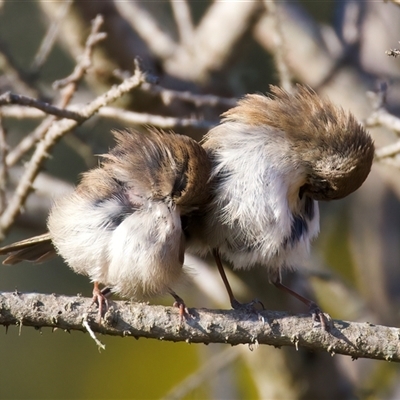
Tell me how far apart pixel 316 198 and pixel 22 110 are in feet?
6.09

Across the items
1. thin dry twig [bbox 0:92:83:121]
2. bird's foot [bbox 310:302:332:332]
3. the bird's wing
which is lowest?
bird's foot [bbox 310:302:332:332]

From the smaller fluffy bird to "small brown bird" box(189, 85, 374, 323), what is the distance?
0.43 feet

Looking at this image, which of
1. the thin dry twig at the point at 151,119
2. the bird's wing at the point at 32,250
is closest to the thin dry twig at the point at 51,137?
the bird's wing at the point at 32,250

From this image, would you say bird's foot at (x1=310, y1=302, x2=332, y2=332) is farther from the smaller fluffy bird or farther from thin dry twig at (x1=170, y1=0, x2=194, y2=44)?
thin dry twig at (x1=170, y1=0, x2=194, y2=44)

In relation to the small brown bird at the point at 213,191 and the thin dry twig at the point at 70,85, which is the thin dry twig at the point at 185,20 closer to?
the thin dry twig at the point at 70,85

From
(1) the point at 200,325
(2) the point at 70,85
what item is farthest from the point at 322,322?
(2) the point at 70,85

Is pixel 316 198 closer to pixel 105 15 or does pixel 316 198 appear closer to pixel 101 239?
pixel 101 239

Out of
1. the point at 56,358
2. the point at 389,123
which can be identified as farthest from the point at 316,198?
the point at 56,358

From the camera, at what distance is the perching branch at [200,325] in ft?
9.37

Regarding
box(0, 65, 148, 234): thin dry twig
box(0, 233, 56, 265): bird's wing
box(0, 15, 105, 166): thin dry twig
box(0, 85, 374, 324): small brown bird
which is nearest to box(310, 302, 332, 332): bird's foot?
box(0, 85, 374, 324): small brown bird

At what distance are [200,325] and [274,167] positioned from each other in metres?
0.86

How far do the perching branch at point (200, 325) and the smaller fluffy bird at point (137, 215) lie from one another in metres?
0.19

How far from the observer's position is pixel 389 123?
359 centimetres

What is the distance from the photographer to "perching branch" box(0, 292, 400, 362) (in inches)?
112
